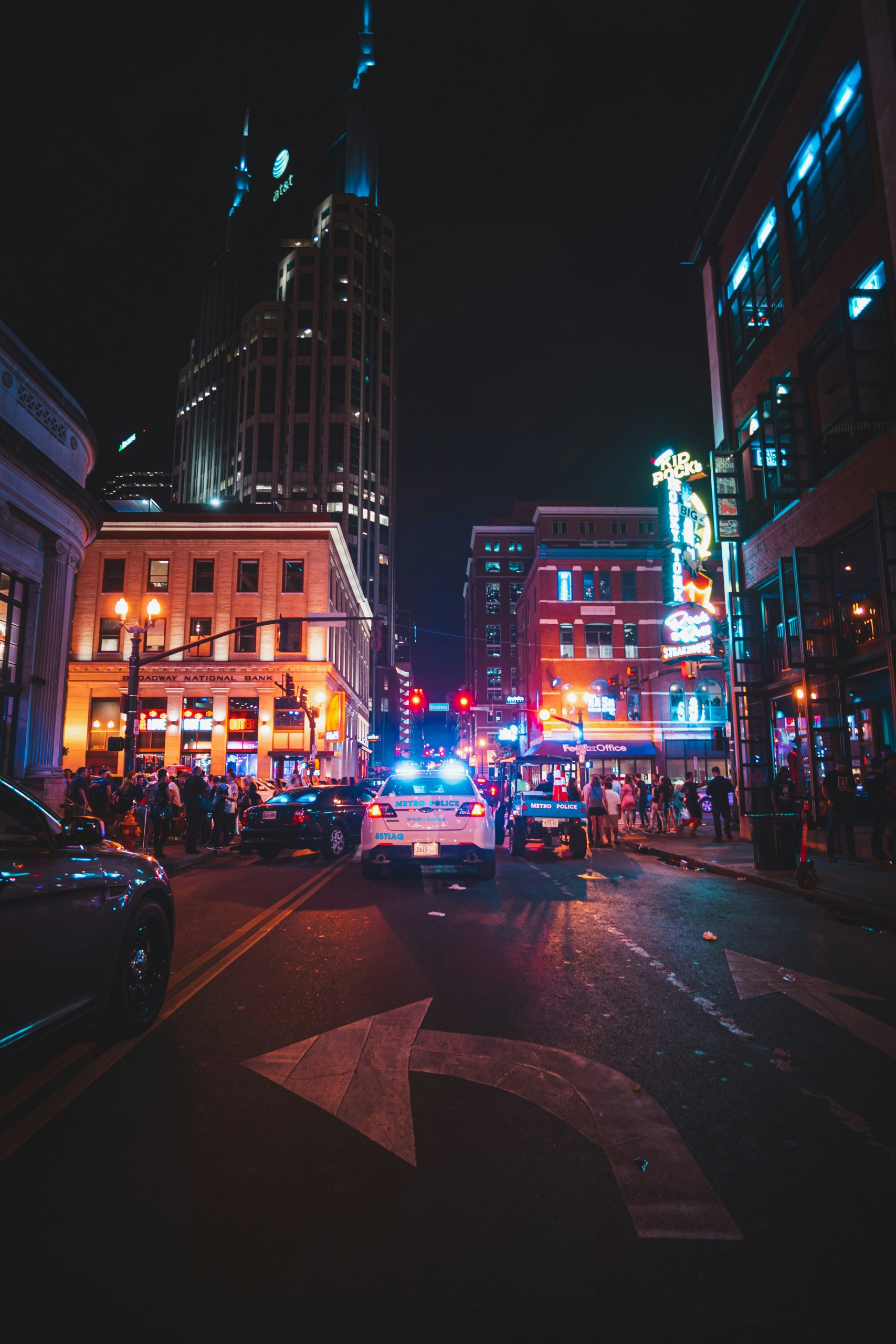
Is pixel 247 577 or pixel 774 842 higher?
pixel 247 577

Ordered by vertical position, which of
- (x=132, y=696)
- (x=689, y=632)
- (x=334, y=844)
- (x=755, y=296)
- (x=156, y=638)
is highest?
(x=755, y=296)

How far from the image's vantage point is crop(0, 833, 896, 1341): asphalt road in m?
2.32

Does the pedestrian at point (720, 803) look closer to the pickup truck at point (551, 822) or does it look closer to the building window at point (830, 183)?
the pickup truck at point (551, 822)

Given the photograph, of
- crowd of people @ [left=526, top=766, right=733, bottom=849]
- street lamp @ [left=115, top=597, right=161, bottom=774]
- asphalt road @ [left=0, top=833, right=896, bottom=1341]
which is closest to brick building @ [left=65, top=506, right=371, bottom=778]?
crowd of people @ [left=526, top=766, right=733, bottom=849]

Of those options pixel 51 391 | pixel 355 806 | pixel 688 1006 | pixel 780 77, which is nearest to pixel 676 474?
pixel 780 77

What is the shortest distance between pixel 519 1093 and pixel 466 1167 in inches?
33.0

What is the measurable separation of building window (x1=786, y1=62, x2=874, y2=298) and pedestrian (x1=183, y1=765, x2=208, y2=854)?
20.3 metres

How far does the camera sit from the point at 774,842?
13.5m

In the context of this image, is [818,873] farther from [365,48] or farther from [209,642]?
[365,48]

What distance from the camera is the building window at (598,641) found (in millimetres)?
55656

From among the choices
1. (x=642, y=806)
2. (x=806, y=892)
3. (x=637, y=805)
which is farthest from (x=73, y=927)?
(x=642, y=806)

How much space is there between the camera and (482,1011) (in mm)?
5367

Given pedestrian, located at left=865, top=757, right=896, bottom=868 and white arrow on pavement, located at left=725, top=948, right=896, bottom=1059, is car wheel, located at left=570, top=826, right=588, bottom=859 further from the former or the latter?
white arrow on pavement, located at left=725, top=948, right=896, bottom=1059

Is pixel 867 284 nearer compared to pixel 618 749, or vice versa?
pixel 867 284
